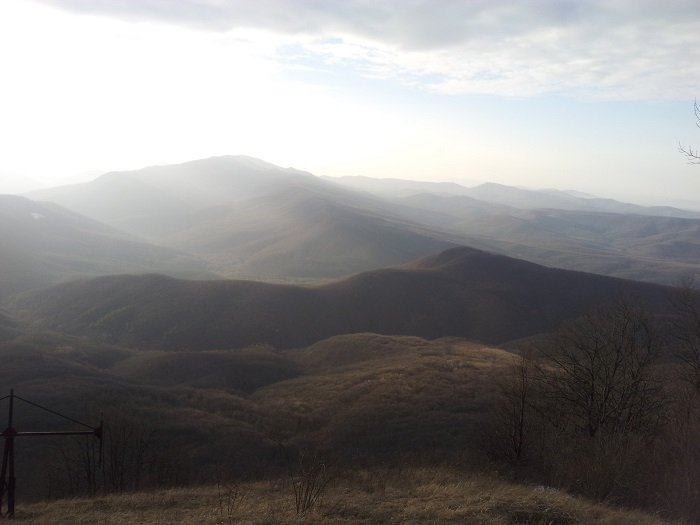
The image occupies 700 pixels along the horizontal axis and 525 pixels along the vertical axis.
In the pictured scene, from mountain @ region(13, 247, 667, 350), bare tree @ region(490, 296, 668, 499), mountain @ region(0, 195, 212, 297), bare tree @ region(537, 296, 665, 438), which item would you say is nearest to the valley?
mountain @ region(13, 247, 667, 350)

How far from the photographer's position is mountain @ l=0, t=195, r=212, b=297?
8412 cm

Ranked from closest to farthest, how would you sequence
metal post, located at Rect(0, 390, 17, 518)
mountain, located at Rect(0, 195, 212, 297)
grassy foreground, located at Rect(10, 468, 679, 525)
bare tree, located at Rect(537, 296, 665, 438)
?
grassy foreground, located at Rect(10, 468, 679, 525) < metal post, located at Rect(0, 390, 17, 518) < bare tree, located at Rect(537, 296, 665, 438) < mountain, located at Rect(0, 195, 212, 297)

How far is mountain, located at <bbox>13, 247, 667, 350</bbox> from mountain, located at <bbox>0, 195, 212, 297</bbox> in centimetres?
1679

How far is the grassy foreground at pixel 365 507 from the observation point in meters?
9.82

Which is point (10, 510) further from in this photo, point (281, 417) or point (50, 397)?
point (50, 397)

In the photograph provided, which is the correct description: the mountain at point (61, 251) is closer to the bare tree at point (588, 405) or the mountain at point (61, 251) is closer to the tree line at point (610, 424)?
the bare tree at point (588, 405)

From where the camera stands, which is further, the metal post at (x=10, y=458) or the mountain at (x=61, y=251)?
the mountain at (x=61, y=251)

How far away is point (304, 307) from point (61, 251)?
6637 cm

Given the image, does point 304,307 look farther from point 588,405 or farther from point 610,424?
point 610,424

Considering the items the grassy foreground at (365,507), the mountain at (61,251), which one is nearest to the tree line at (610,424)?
the grassy foreground at (365,507)

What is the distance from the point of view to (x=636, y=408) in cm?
1778

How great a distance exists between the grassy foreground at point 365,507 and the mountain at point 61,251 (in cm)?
7302

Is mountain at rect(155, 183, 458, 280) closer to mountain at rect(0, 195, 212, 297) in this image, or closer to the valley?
the valley

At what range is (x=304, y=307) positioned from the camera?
6362 centimetres
